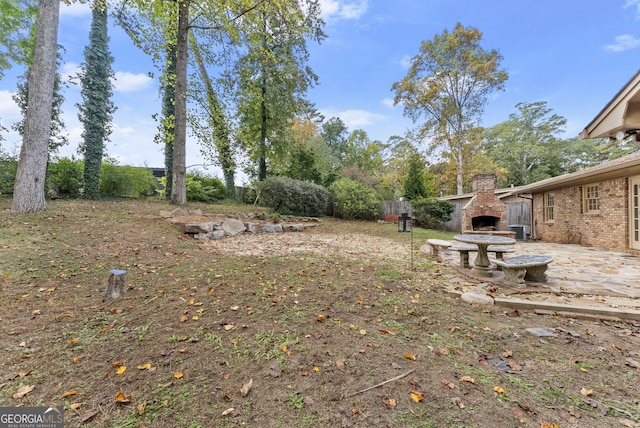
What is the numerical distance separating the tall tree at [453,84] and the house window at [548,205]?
279 inches

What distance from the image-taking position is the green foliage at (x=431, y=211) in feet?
44.6

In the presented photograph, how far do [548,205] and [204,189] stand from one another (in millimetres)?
15393

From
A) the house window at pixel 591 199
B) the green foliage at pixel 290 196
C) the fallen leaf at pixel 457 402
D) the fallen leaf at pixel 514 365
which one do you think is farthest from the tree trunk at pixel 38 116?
the house window at pixel 591 199

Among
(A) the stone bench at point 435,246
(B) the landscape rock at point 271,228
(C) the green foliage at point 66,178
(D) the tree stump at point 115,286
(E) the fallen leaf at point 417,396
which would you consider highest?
(C) the green foliage at point 66,178

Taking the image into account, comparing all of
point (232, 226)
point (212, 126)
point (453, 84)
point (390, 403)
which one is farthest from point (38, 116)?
point (453, 84)

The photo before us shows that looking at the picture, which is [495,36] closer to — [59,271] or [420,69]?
[420,69]

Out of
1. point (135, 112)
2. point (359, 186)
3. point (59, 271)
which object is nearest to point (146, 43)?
point (135, 112)

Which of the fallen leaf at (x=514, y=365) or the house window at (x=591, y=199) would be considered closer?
the fallen leaf at (x=514, y=365)

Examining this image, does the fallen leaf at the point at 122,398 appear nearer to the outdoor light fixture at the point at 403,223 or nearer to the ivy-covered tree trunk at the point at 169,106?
the ivy-covered tree trunk at the point at 169,106

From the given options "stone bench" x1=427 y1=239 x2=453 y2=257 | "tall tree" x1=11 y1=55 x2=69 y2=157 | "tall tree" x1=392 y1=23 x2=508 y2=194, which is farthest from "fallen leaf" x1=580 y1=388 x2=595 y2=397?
"tall tree" x1=392 y1=23 x2=508 y2=194

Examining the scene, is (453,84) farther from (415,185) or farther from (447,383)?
(447,383)

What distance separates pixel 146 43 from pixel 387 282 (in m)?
11.5

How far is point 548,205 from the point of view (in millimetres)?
10914

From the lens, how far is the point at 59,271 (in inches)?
145
